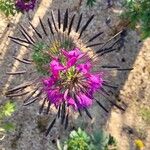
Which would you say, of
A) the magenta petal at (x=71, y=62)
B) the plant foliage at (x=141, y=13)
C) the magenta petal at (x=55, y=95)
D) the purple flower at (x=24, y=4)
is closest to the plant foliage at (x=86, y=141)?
the magenta petal at (x=55, y=95)

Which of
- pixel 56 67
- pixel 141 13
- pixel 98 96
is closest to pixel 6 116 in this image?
pixel 98 96

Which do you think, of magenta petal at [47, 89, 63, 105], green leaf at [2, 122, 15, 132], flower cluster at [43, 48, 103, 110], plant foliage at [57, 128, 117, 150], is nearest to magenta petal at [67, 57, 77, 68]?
flower cluster at [43, 48, 103, 110]

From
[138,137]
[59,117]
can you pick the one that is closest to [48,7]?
[59,117]

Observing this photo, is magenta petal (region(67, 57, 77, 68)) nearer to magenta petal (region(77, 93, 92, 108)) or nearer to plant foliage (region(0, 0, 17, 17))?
magenta petal (region(77, 93, 92, 108))

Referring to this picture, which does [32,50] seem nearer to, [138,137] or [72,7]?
[72,7]

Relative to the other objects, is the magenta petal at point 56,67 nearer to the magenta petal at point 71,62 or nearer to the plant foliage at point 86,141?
the magenta petal at point 71,62
